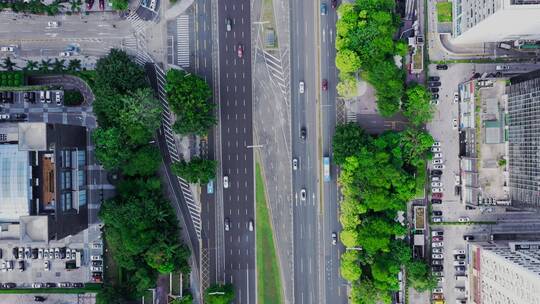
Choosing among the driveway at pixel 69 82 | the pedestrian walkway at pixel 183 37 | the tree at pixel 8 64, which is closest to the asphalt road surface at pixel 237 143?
the pedestrian walkway at pixel 183 37

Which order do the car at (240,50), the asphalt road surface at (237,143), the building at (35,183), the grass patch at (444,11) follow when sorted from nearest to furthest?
the building at (35,183) → the grass patch at (444,11) → the car at (240,50) → the asphalt road surface at (237,143)

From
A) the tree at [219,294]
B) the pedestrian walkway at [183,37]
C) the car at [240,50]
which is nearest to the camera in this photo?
the tree at [219,294]

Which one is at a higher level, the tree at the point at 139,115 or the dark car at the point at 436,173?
the tree at the point at 139,115

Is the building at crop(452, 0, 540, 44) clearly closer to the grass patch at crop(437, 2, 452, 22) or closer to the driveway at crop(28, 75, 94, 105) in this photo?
the grass patch at crop(437, 2, 452, 22)

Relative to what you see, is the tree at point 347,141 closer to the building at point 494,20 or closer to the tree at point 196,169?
the tree at point 196,169

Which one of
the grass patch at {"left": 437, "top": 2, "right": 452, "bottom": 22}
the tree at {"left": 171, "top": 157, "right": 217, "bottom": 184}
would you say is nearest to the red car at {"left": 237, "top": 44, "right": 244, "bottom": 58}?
the tree at {"left": 171, "top": 157, "right": 217, "bottom": 184}

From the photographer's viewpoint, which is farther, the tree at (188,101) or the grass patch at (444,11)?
the grass patch at (444,11)
